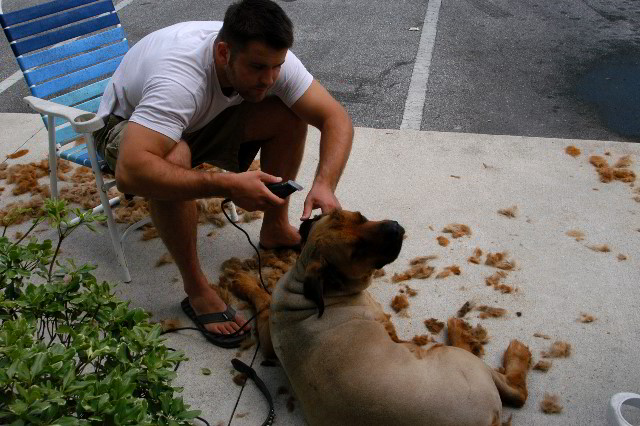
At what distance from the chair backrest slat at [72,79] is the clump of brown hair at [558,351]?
10.5 ft

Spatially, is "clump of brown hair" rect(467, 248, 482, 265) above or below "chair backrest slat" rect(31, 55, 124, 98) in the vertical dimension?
below

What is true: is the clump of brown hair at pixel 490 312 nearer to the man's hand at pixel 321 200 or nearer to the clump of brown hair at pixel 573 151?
the man's hand at pixel 321 200

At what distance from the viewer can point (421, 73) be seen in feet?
20.0

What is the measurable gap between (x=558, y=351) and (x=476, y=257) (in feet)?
2.56

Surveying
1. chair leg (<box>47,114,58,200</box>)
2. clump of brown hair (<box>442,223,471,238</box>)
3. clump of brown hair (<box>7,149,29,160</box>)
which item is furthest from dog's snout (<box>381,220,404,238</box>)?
clump of brown hair (<box>7,149,29,160</box>)

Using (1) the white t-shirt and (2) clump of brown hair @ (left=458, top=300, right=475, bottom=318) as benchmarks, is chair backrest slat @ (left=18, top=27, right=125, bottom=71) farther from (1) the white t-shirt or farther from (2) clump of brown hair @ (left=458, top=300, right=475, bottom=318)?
(2) clump of brown hair @ (left=458, top=300, right=475, bottom=318)

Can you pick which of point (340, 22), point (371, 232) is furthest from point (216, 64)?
point (340, 22)

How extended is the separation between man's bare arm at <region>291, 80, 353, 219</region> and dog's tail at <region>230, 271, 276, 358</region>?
70 centimetres

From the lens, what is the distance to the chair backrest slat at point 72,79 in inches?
157

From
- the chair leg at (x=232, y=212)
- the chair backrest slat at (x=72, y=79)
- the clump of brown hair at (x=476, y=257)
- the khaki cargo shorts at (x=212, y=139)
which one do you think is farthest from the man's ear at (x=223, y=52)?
the clump of brown hair at (x=476, y=257)

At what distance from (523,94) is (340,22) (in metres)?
2.59

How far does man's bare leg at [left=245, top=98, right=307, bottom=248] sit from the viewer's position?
3.50 m

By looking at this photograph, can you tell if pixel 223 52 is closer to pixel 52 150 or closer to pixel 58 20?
pixel 52 150

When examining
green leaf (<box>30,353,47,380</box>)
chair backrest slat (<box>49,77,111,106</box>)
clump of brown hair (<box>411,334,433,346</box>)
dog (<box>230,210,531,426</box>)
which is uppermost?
green leaf (<box>30,353,47,380</box>)
